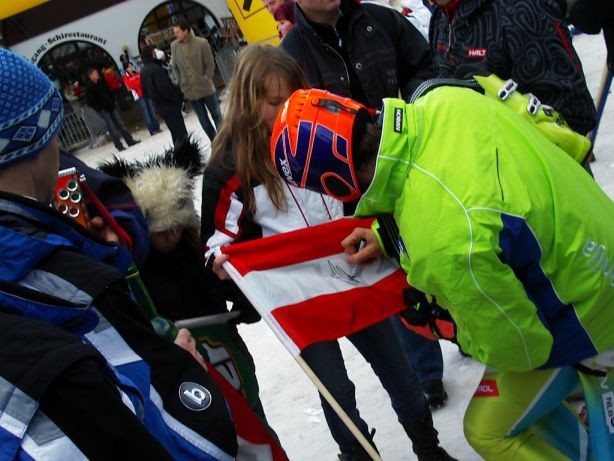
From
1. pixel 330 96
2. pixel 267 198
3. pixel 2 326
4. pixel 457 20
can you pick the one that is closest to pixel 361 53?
pixel 457 20

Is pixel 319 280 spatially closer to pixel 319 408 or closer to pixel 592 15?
pixel 319 408

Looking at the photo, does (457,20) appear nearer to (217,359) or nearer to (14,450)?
(217,359)

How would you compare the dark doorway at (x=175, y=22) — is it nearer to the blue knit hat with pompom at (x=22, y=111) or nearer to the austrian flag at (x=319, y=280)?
the austrian flag at (x=319, y=280)

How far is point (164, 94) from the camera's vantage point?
11.7 m

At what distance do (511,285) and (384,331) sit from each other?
1194mm

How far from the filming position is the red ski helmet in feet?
6.28

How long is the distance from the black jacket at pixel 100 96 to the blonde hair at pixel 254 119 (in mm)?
15052

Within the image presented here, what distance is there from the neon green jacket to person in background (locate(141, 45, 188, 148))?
10.1 m

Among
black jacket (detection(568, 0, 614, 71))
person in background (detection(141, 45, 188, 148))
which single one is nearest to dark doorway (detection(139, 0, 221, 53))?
person in background (detection(141, 45, 188, 148))

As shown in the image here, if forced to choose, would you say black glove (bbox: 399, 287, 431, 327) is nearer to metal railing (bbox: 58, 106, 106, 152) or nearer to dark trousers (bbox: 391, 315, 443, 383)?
dark trousers (bbox: 391, 315, 443, 383)

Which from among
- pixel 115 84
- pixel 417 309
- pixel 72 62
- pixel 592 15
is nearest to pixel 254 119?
pixel 417 309

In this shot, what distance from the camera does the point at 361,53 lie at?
10.3 ft

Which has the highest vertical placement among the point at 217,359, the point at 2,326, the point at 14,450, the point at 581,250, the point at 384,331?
the point at 2,326

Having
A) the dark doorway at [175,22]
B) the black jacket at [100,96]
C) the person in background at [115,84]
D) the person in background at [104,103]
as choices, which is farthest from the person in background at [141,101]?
the dark doorway at [175,22]
